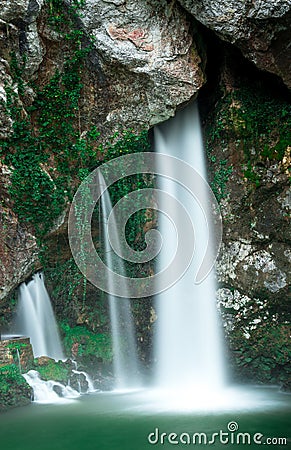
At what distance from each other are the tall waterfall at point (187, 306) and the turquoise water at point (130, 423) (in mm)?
956

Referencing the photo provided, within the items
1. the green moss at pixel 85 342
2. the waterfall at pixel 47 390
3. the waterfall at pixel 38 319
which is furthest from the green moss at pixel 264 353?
the waterfall at pixel 38 319

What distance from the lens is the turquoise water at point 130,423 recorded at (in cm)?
592

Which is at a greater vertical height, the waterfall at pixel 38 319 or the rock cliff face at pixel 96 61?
the rock cliff face at pixel 96 61

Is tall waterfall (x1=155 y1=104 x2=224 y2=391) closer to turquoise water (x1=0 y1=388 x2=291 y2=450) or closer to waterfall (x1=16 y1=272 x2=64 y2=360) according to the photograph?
turquoise water (x1=0 y1=388 x2=291 y2=450)

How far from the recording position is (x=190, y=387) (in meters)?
8.34

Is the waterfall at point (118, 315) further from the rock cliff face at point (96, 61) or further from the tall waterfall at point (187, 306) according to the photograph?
the rock cliff face at point (96, 61)

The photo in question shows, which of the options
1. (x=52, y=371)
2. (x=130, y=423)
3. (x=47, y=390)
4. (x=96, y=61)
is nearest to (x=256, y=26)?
(x=96, y=61)

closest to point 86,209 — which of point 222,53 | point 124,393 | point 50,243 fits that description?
point 50,243

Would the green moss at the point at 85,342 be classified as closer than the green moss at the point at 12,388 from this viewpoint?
No

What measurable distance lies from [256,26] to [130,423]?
6142mm

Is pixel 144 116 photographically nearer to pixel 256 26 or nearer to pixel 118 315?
pixel 256 26

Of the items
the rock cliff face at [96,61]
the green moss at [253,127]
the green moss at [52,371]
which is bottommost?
the green moss at [52,371]

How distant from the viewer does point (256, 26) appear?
8000mm

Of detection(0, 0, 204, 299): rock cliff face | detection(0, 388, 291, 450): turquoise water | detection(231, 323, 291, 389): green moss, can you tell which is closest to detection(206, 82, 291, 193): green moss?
detection(0, 0, 204, 299): rock cliff face
